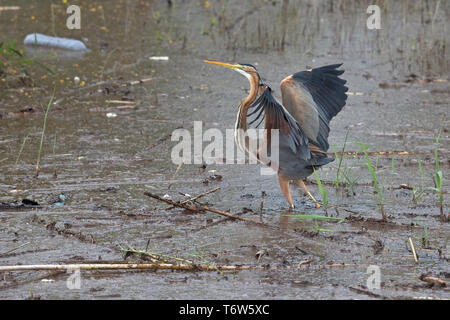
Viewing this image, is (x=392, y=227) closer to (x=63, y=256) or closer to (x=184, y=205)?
(x=184, y=205)

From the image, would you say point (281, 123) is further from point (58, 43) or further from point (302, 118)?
point (58, 43)

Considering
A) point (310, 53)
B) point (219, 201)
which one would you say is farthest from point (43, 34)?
point (219, 201)

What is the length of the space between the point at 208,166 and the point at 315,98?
4.04 ft

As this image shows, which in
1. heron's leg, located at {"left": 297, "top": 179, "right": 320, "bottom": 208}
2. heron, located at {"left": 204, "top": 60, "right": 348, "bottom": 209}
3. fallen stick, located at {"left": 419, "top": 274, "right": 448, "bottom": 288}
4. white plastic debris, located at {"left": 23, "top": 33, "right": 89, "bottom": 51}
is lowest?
fallen stick, located at {"left": 419, "top": 274, "right": 448, "bottom": 288}

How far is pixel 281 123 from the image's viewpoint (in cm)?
506

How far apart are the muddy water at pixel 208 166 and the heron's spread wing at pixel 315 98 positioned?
507 millimetres

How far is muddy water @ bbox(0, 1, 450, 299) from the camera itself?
4.25 m

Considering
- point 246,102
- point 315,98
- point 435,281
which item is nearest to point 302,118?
point 315,98

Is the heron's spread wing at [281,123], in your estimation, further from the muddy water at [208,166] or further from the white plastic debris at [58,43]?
the white plastic debris at [58,43]

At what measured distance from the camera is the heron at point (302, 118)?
212 inches

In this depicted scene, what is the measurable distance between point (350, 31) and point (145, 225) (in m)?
6.27

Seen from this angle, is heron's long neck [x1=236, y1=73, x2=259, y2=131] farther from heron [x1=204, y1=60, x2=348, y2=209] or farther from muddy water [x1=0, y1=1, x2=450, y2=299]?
muddy water [x1=0, y1=1, x2=450, y2=299]

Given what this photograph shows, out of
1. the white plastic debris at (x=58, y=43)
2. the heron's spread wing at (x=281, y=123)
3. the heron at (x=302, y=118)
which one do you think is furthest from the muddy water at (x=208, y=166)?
the heron's spread wing at (x=281, y=123)

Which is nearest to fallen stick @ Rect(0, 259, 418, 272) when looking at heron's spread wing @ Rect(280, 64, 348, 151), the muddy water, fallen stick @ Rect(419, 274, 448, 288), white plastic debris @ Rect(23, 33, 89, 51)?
the muddy water
